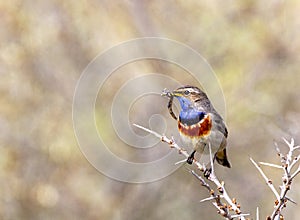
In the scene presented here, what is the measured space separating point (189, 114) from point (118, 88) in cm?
534

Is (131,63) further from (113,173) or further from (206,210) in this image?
(206,210)

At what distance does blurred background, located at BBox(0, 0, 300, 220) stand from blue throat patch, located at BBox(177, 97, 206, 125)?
→ 429 cm

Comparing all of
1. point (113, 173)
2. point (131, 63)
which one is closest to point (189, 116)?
point (113, 173)

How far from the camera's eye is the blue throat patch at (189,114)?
4.10 meters

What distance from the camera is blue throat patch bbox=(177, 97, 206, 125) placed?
4098 millimetres

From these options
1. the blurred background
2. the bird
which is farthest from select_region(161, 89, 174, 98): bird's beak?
the blurred background

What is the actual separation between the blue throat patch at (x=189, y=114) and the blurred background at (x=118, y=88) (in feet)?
14.1

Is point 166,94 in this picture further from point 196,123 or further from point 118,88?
point 118,88

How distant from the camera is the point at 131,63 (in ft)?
→ 31.1

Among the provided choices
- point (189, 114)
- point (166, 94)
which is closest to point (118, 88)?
point (189, 114)

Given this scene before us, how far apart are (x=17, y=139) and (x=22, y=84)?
2.72ft

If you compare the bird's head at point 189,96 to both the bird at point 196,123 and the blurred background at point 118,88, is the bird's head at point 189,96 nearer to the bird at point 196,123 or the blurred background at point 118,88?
the bird at point 196,123

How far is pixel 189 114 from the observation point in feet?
13.5

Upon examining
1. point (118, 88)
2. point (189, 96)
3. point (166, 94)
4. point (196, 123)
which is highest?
point (118, 88)
